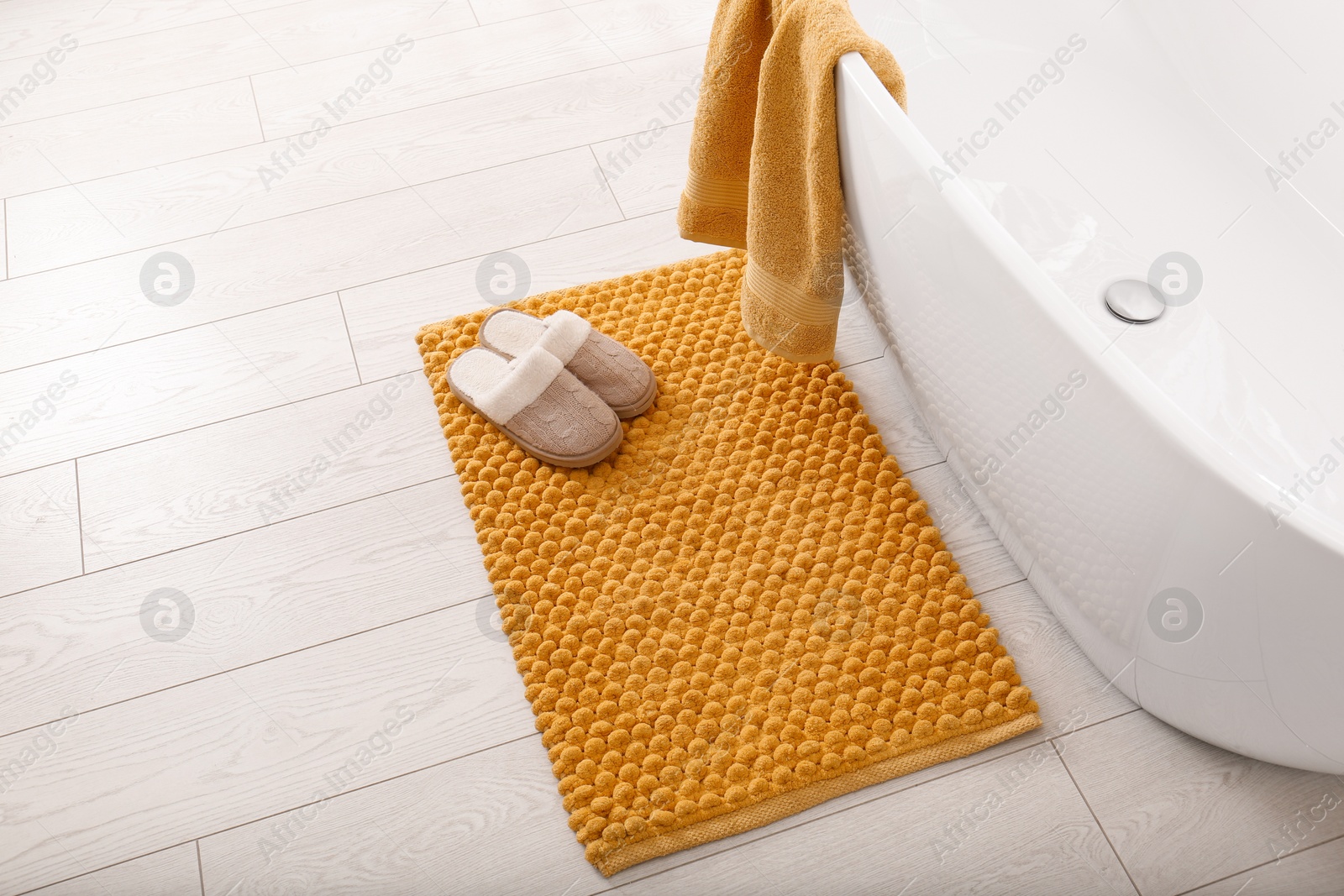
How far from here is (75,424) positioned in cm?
140

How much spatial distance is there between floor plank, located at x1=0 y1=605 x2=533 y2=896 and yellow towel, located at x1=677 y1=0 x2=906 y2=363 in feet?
1.78

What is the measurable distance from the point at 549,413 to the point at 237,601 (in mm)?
459

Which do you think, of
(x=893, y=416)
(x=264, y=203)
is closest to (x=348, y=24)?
(x=264, y=203)

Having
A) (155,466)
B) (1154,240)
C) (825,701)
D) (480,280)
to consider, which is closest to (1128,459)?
(825,701)

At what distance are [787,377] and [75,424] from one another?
1.02 meters

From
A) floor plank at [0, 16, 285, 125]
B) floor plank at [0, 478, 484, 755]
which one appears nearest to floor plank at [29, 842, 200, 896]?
floor plank at [0, 478, 484, 755]

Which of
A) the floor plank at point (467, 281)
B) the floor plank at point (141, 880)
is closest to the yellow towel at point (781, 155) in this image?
the floor plank at point (467, 281)

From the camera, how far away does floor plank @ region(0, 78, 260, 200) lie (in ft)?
5.66

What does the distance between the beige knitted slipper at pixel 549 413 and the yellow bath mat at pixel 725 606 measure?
0.03 meters

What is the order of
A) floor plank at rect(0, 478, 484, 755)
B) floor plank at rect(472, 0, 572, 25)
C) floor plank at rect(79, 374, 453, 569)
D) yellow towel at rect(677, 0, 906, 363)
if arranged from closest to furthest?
yellow towel at rect(677, 0, 906, 363) → floor plank at rect(0, 478, 484, 755) → floor plank at rect(79, 374, 453, 569) → floor plank at rect(472, 0, 572, 25)

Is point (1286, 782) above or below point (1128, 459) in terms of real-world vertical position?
below

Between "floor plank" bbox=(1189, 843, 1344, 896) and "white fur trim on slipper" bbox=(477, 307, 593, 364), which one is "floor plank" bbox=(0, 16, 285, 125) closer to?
"white fur trim on slipper" bbox=(477, 307, 593, 364)

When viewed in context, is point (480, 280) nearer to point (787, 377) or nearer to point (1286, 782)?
point (787, 377)

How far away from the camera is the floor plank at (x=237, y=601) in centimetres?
119
